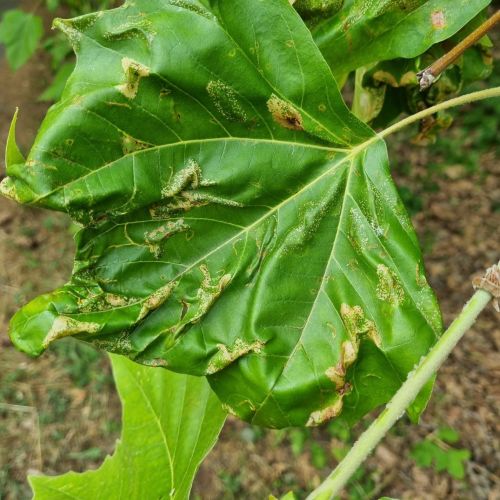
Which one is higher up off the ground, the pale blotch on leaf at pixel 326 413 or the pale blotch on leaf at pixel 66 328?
the pale blotch on leaf at pixel 66 328

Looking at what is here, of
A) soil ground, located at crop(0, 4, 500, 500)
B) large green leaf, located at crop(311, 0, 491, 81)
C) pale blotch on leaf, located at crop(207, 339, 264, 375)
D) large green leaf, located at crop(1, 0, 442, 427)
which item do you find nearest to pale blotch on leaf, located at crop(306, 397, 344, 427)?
large green leaf, located at crop(1, 0, 442, 427)

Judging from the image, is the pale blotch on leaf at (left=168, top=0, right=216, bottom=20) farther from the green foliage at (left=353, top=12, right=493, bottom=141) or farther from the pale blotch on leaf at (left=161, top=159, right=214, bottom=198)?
the green foliage at (left=353, top=12, right=493, bottom=141)

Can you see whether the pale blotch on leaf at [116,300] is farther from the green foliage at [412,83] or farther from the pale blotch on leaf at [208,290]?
the green foliage at [412,83]

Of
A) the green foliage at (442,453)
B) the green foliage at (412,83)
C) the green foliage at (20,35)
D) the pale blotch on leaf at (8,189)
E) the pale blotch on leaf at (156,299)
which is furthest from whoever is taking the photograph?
the green foliage at (20,35)

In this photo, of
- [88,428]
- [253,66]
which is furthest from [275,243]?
[88,428]

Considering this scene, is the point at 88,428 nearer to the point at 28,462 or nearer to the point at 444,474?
the point at 28,462

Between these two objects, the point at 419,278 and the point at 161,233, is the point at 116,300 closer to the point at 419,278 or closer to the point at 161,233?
the point at 161,233

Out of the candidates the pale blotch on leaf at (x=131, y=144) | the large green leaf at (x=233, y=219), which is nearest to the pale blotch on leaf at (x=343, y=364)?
the large green leaf at (x=233, y=219)
